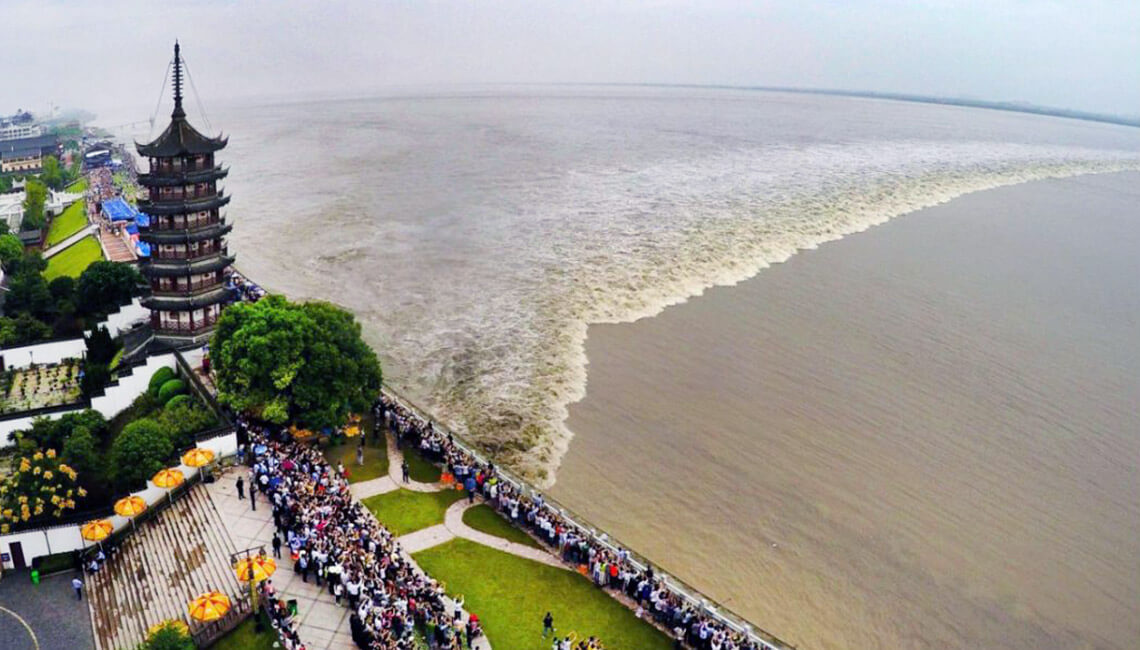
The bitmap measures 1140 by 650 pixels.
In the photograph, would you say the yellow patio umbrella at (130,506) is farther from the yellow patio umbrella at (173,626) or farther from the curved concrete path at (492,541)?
the curved concrete path at (492,541)

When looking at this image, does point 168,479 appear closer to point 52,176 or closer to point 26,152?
point 52,176

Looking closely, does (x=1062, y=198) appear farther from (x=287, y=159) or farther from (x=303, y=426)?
(x=287, y=159)

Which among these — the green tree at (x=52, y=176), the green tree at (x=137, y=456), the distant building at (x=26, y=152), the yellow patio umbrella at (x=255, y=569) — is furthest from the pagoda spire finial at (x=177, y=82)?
the distant building at (x=26, y=152)

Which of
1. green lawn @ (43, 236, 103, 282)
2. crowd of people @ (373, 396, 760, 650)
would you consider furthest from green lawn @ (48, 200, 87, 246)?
crowd of people @ (373, 396, 760, 650)

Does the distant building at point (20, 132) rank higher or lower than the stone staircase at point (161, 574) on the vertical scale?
lower

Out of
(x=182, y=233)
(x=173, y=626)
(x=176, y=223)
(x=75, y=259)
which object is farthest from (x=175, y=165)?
(x=75, y=259)

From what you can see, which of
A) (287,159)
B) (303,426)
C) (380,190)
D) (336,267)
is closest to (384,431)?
(303,426)
